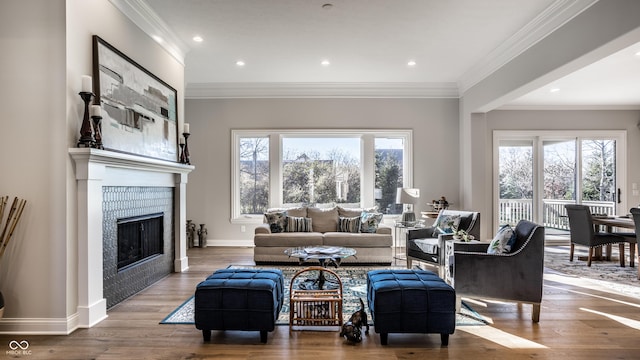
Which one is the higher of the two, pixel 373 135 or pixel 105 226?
pixel 373 135

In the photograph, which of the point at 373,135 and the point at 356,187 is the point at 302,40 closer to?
the point at 373,135

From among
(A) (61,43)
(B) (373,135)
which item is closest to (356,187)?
(B) (373,135)

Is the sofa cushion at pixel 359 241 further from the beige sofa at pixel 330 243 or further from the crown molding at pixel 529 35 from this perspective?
the crown molding at pixel 529 35

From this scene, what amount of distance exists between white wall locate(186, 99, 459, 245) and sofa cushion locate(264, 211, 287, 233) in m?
1.22

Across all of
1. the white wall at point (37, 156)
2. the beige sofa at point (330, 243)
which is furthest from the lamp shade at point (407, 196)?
the white wall at point (37, 156)

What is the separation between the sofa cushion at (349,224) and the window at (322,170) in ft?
3.67

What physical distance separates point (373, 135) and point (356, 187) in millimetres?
1035

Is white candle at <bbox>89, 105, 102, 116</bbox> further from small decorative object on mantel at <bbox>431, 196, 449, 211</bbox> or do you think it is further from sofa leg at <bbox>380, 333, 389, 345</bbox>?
small decorative object on mantel at <bbox>431, 196, 449, 211</bbox>

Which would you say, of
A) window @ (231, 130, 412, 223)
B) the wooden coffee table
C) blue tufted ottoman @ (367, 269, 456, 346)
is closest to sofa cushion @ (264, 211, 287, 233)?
window @ (231, 130, 412, 223)

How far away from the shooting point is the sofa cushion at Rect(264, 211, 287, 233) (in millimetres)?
5492

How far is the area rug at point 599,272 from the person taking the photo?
4203 millimetres

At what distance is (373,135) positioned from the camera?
6.73 meters

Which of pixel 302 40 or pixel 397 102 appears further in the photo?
pixel 397 102

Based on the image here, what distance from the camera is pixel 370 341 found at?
270 cm
